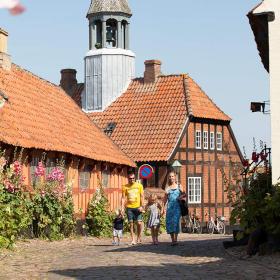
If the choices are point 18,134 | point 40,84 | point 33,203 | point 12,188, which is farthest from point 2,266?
point 40,84

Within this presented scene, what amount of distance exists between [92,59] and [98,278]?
33.1 m

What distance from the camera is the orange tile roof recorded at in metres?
22.0

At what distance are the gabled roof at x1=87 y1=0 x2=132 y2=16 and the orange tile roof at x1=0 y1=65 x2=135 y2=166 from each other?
13.2m

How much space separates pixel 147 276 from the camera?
11.3m

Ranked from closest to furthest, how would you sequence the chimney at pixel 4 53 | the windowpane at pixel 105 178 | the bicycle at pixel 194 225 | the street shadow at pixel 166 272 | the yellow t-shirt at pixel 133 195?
1. the street shadow at pixel 166 272
2. the yellow t-shirt at pixel 133 195
3. the chimney at pixel 4 53
4. the windowpane at pixel 105 178
5. the bicycle at pixel 194 225

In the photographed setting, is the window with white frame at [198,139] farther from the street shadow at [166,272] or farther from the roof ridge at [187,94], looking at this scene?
the street shadow at [166,272]

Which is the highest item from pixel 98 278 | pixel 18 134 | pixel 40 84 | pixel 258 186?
pixel 40 84

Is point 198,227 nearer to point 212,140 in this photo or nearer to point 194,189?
point 194,189

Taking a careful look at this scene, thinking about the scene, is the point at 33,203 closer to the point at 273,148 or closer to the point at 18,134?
the point at 18,134

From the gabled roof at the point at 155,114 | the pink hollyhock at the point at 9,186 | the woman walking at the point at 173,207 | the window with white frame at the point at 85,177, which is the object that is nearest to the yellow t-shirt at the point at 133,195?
the woman walking at the point at 173,207

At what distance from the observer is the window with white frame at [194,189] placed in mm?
38844

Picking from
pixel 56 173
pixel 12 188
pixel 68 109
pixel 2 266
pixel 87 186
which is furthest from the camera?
pixel 68 109

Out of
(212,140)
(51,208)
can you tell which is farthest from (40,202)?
(212,140)

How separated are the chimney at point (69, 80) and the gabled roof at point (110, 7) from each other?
3919mm
